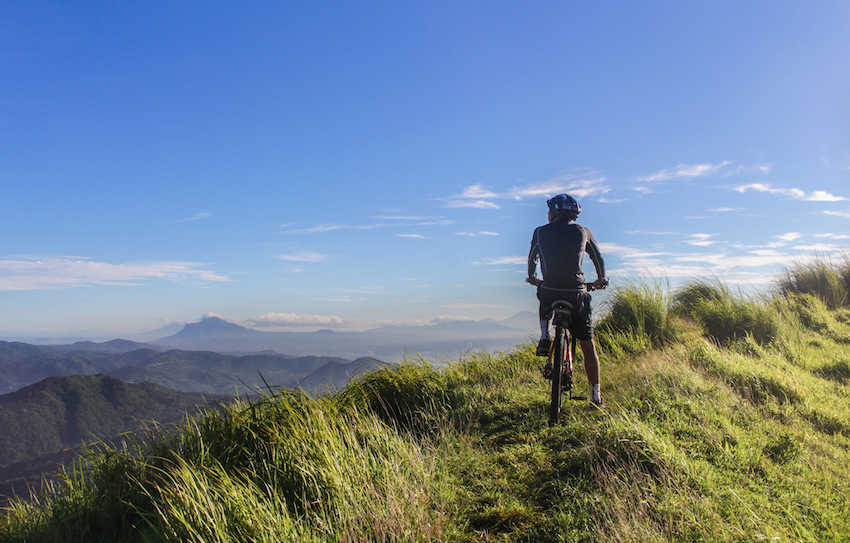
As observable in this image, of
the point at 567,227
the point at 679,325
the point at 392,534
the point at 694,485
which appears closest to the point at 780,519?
the point at 694,485

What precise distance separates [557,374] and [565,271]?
1183 millimetres

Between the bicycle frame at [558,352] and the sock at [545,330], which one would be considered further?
the sock at [545,330]

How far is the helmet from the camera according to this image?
5.02 metres

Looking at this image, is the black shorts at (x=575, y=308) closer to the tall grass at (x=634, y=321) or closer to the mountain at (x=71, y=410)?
the tall grass at (x=634, y=321)

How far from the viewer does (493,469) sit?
3.85m

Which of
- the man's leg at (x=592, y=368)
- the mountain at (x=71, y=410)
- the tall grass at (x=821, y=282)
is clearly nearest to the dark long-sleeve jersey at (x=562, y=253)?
the man's leg at (x=592, y=368)

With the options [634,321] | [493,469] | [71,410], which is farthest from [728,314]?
[71,410]

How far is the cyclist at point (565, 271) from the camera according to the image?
486 cm

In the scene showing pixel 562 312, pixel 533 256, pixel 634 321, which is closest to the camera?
pixel 562 312

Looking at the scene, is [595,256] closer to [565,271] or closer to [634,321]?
[565,271]

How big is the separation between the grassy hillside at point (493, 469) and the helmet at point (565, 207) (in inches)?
88.8

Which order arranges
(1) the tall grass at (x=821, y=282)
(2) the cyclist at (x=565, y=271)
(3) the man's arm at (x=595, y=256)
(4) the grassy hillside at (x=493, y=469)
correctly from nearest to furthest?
(4) the grassy hillside at (x=493, y=469) → (2) the cyclist at (x=565, y=271) → (3) the man's arm at (x=595, y=256) → (1) the tall grass at (x=821, y=282)

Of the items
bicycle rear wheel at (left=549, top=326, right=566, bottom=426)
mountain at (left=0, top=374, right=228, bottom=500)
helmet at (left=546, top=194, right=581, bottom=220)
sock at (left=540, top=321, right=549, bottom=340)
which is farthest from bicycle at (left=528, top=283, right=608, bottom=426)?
mountain at (left=0, top=374, right=228, bottom=500)

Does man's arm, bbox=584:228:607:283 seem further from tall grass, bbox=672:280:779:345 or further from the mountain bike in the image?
tall grass, bbox=672:280:779:345
